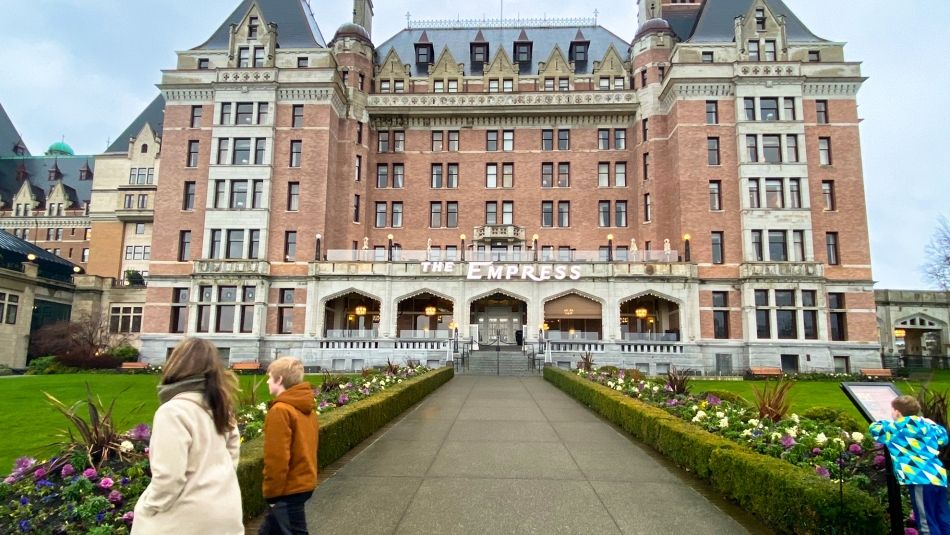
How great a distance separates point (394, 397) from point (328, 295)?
24.7m

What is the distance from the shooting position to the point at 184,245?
131ft

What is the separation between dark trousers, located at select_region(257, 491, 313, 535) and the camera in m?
4.57

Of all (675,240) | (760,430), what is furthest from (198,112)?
Result: (760,430)

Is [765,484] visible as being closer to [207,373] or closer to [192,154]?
[207,373]

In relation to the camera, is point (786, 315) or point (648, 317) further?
point (648, 317)

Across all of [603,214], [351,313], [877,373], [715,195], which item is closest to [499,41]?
[603,214]

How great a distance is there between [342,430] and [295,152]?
112ft

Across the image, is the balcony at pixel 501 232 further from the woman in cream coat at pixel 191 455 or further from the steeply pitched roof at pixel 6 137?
the steeply pitched roof at pixel 6 137

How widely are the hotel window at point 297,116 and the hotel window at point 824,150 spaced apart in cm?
3640

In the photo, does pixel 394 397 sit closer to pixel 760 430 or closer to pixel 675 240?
pixel 760 430

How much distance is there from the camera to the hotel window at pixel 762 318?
1412 inches

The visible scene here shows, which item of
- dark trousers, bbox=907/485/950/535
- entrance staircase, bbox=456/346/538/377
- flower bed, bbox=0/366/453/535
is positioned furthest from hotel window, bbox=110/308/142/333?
dark trousers, bbox=907/485/950/535

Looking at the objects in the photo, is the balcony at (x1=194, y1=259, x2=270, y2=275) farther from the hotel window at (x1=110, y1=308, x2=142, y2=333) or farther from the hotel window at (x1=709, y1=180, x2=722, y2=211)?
the hotel window at (x1=709, y1=180, x2=722, y2=211)

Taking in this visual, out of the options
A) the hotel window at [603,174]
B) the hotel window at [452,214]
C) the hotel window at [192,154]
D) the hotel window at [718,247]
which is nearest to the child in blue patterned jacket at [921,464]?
the hotel window at [718,247]
